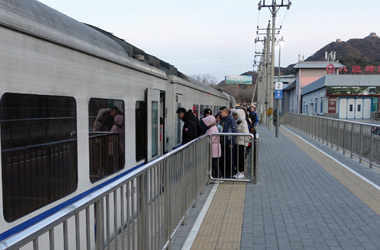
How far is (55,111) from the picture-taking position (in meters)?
3.20

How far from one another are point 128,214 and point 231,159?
16.2 ft

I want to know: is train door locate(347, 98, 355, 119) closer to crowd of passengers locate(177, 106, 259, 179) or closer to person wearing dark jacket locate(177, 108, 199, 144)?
crowd of passengers locate(177, 106, 259, 179)

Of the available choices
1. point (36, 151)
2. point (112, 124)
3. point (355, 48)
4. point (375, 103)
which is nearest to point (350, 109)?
point (375, 103)

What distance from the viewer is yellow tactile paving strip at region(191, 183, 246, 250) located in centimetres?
436

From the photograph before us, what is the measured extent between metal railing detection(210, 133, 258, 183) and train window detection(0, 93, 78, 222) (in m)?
4.14

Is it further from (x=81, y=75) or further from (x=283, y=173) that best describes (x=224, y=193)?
(x=81, y=75)

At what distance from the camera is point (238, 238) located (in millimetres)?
4531

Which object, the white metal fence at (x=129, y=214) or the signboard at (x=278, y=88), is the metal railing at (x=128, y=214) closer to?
the white metal fence at (x=129, y=214)

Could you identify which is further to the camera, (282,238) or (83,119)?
(282,238)

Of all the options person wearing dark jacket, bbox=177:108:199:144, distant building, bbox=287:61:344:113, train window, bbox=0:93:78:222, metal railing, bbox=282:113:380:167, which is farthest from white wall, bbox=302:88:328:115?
train window, bbox=0:93:78:222

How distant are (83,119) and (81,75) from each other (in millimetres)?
446

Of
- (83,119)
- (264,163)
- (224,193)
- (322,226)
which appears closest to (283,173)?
(264,163)

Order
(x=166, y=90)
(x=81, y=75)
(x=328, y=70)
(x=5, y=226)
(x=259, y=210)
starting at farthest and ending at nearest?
1. (x=328, y=70)
2. (x=166, y=90)
3. (x=259, y=210)
4. (x=81, y=75)
5. (x=5, y=226)

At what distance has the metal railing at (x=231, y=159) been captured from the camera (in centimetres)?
746
